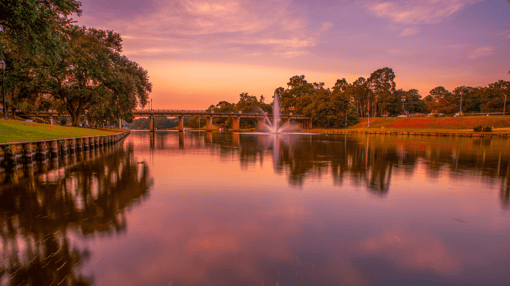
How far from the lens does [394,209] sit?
33.2ft

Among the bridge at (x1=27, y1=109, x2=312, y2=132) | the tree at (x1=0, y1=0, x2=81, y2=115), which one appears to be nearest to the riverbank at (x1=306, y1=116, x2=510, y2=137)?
the bridge at (x1=27, y1=109, x2=312, y2=132)

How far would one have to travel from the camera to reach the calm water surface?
5.71 m

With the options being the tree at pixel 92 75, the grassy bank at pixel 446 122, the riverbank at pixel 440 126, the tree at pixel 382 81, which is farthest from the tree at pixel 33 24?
the tree at pixel 382 81

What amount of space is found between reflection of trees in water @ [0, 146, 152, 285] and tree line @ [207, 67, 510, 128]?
105382 millimetres

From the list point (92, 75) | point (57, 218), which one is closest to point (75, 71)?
point (92, 75)

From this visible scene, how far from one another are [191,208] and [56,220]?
3.94 meters

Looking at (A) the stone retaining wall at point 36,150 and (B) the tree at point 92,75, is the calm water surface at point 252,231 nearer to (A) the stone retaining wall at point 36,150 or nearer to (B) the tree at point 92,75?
(A) the stone retaining wall at point 36,150

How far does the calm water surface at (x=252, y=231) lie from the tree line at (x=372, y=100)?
3998 inches

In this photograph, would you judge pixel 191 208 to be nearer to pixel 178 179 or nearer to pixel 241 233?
pixel 241 233

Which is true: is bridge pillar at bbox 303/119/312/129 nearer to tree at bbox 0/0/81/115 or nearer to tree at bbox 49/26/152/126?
tree at bbox 49/26/152/126

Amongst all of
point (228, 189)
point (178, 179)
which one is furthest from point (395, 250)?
point (178, 179)

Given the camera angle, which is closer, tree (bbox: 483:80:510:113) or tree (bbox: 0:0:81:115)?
tree (bbox: 0:0:81:115)

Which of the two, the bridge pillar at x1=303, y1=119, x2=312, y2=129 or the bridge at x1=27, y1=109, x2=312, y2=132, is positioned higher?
the bridge at x1=27, y1=109, x2=312, y2=132

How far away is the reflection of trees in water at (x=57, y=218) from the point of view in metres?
5.68
